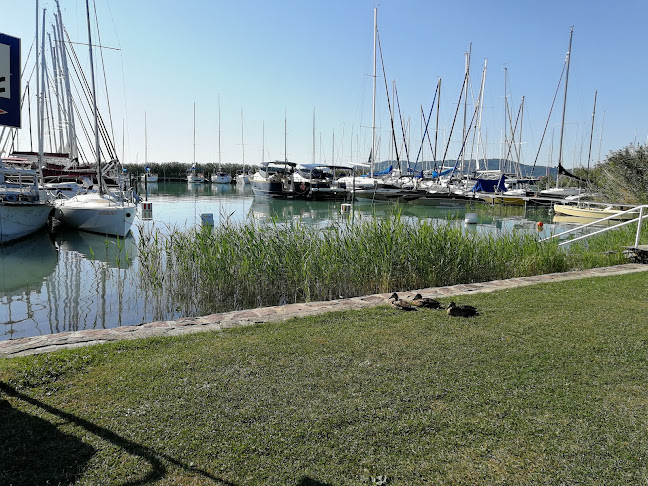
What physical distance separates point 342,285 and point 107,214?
41.9ft

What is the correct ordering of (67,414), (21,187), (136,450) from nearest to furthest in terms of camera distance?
1. (136,450)
2. (67,414)
3. (21,187)

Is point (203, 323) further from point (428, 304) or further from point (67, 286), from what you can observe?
point (67, 286)

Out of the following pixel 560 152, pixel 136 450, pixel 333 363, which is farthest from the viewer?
pixel 560 152

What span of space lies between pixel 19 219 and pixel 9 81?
44.1 ft

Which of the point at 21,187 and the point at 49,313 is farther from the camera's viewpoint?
the point at 21,187

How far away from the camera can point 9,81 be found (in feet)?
16.5

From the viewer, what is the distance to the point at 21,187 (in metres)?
17.2

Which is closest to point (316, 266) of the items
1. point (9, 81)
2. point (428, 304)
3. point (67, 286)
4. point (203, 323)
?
point (428, 304)

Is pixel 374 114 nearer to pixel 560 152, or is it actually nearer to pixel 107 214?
pixel 560 152

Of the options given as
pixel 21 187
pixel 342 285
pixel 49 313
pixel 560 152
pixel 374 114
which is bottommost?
pixel 49 313

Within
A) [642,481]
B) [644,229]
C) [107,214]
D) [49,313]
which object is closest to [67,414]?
[642,481]

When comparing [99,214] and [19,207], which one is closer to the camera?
[19,207]

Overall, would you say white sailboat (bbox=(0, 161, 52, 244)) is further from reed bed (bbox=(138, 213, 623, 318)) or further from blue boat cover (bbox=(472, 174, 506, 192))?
blue boat cover (bbox=(472, 174, 506, 192))

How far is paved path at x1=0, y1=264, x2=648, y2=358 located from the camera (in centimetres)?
482
